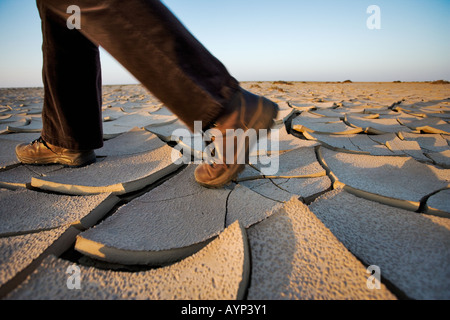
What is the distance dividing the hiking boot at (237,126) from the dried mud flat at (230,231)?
0.21ft

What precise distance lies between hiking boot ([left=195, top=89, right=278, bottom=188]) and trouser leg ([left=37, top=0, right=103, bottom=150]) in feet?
1.93

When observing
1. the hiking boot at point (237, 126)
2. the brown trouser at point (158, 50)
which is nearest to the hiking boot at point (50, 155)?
the brown trouser at point (158, 50)

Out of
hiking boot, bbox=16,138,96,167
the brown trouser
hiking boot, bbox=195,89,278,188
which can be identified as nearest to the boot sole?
hiking boot, bbox=16,138,96,167

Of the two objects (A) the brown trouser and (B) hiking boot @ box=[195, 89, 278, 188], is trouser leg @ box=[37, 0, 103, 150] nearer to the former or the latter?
(A) the brown trouser

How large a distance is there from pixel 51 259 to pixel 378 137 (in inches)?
71.1

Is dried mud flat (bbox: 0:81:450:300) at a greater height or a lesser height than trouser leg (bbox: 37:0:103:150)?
lesser

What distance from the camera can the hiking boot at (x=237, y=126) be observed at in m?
0.67

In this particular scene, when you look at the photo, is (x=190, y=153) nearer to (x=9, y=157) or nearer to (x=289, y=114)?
(x=9, y=157)

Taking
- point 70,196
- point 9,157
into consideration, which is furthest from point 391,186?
point 9,157

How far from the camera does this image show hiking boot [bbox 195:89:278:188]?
674mm

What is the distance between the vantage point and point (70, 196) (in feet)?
2.67

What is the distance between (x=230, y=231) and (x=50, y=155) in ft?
3.28

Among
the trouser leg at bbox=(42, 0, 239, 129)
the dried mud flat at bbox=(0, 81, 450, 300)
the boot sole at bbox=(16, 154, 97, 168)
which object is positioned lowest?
the dried mud flat at bbox=(0, 81, 450, 300)

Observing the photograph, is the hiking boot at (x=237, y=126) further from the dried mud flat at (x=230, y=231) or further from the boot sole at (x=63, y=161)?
the boot sole at (x=63, y=161)
